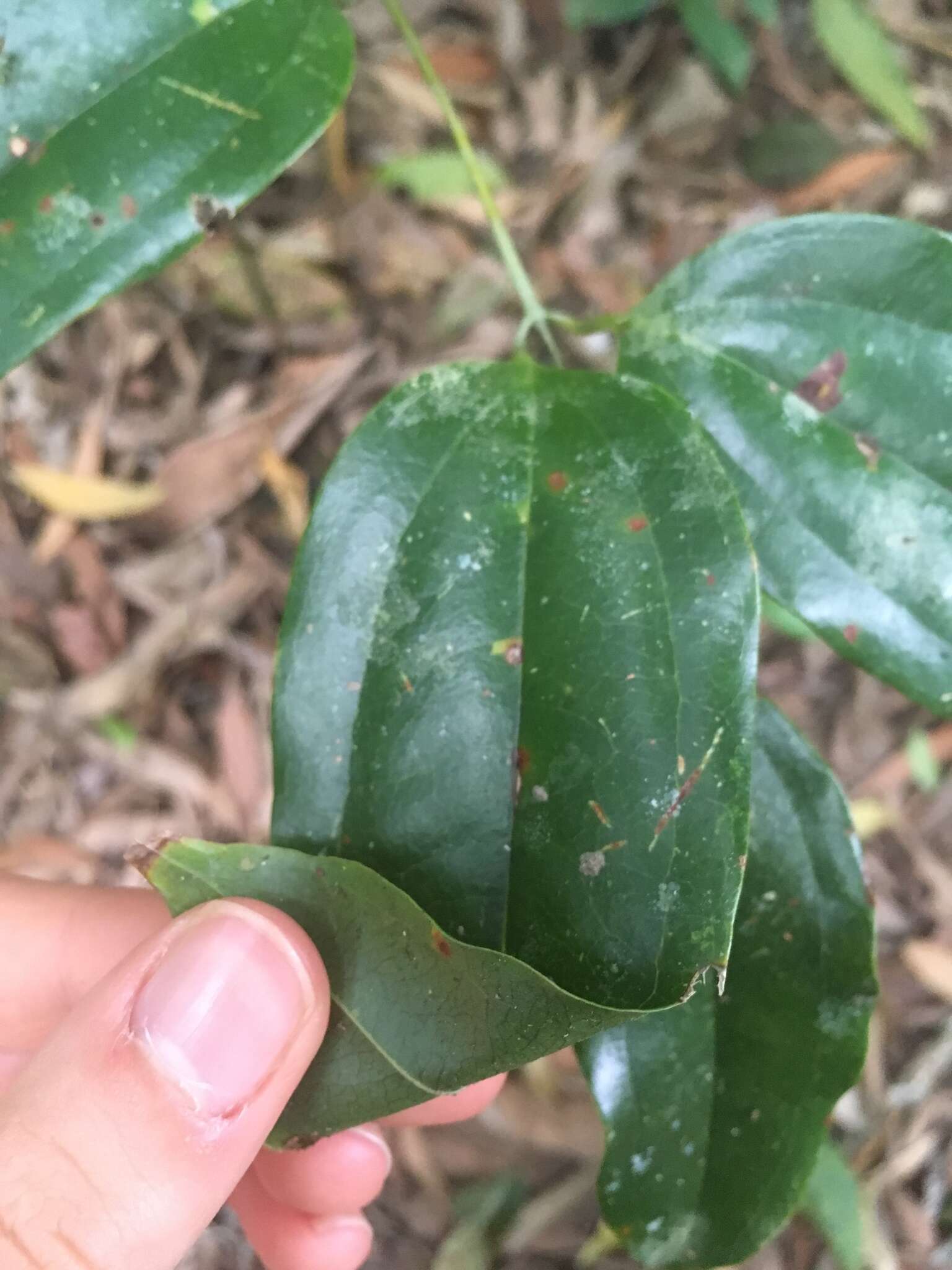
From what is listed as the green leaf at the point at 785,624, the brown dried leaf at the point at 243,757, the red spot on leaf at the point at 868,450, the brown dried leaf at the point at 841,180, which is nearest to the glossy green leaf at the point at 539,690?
the red spot on leaf at the point at 868,450

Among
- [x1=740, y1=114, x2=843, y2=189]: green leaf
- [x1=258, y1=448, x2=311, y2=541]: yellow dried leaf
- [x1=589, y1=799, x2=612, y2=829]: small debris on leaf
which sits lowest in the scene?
[x1=258, y1=448, x2=311, y2=541]: yellow dried leaf

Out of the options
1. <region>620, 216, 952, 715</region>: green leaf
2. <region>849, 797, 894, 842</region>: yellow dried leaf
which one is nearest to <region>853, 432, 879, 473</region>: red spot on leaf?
<region>620, 216, 952, 715</region>: green leaf

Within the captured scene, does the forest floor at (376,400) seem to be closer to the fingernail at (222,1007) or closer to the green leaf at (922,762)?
the green leaf at (922,762)

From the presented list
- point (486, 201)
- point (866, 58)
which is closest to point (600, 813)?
point (486, 201)

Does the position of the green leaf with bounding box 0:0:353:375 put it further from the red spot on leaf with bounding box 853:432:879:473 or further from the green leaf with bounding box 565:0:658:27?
the green leaf with bounding box 565:0:658:27

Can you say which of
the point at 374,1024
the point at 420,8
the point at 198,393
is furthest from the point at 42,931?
the point at 420,8

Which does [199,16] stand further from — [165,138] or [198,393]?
[198,393]
